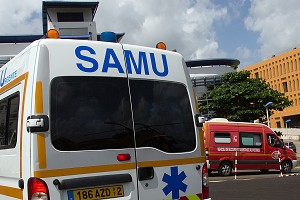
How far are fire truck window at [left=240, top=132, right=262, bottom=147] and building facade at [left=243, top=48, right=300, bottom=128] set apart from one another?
220 ft

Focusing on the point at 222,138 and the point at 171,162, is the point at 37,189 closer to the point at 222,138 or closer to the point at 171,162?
the point at 171,162

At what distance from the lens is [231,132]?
63.1 feet

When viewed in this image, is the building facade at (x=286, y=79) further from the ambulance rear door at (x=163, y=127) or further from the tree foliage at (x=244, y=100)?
the ambulance rear door at (x=163, y=127)

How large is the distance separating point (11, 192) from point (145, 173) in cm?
134

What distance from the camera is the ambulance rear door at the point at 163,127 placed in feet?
13.7

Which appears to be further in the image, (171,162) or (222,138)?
(222,138)

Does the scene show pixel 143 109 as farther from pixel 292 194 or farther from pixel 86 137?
pixel 292 194

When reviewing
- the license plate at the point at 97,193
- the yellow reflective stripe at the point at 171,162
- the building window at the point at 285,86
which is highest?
the building window at the point at 285,86

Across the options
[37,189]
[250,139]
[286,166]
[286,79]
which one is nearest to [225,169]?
[250,139]

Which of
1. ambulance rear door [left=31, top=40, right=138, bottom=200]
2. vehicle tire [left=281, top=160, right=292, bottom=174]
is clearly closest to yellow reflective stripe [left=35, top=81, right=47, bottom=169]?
ambulance rear door [left=31, top=40, right=138, bottom=200]

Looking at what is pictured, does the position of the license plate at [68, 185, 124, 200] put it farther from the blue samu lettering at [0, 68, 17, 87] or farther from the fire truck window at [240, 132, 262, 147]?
the fire truck window at [240, 132, 262, 147]

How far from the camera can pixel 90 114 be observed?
392 cm

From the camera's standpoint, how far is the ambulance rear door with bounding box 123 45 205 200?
4172 mm

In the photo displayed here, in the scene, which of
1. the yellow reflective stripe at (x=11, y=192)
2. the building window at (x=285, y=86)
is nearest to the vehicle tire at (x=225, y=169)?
the yellow reflective stripe at (x=11, y=192)
